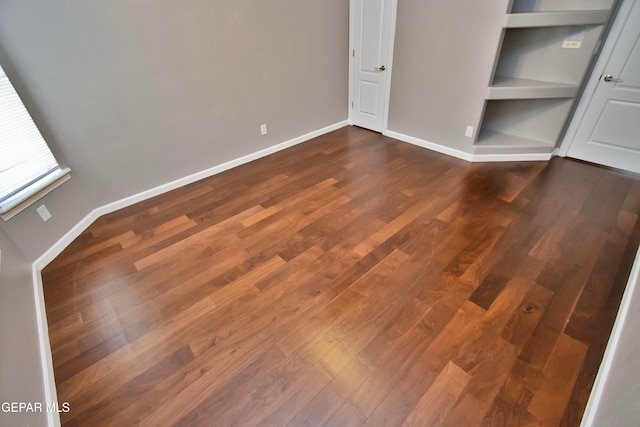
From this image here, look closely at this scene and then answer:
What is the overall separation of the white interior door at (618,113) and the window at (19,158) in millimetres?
5125

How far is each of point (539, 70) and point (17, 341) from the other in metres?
4.81

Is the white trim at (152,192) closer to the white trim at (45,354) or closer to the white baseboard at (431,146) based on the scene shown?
the white trim at (45,354)

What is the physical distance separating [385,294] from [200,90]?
2635 mm

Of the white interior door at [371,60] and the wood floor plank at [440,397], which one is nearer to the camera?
the wood floor plank at [440,397]

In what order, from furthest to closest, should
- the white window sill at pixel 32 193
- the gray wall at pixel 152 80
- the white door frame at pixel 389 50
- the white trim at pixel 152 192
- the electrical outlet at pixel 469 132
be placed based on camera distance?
the white door frame at pixel 389 50 < the electrical outlet at pixel 469 132 < the white trim at pixel 152 192 < the gray wall at pixel 152 80 < the white window sill at pixel 32 193

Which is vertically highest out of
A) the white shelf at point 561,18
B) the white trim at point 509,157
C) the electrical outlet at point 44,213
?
the white shelf at point 561,18

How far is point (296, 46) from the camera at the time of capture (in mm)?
3455

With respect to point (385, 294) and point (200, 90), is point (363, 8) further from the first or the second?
point (385, 294)

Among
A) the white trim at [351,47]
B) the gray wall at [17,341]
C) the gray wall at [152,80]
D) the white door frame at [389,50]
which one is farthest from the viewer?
the white trim at [351,47]

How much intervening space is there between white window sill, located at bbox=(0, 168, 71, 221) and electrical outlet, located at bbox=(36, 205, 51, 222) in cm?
9

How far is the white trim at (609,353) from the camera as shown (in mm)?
1214

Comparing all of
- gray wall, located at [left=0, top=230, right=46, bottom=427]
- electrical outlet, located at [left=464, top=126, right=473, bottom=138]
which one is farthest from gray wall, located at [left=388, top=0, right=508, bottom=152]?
gray wall, located at [left=0, top=230, right=46, bottom=427]

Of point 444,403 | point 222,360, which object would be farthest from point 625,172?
point 222,360

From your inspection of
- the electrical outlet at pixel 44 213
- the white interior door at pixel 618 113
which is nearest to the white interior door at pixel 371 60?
the white interior door at pixel 618 113
